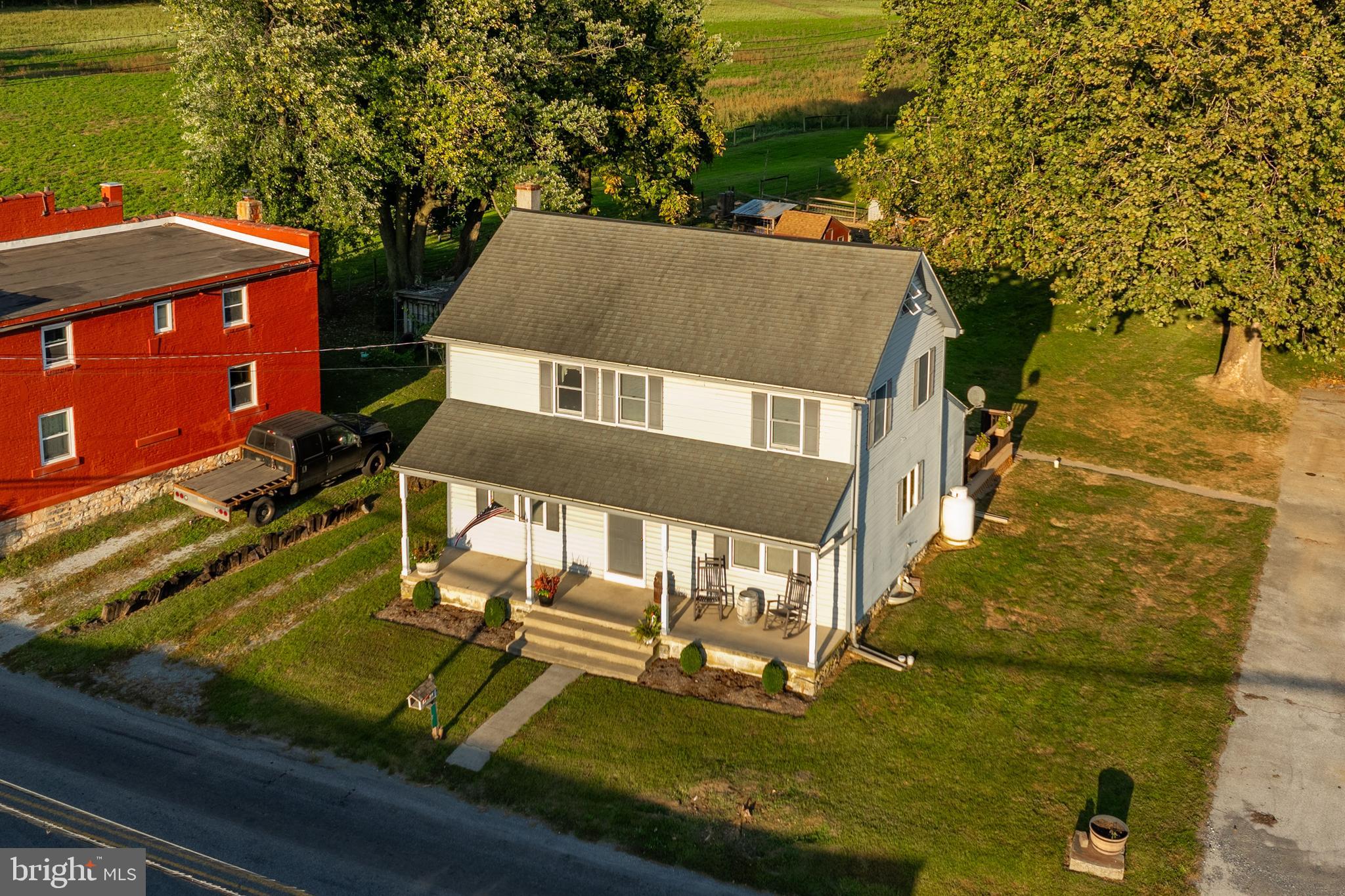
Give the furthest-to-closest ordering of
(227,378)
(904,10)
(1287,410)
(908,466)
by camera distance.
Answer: (904,10)
(1287,410)
(227,378)
(908,466)

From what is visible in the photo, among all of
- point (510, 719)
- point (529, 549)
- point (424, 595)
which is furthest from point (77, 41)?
point (510, 719)

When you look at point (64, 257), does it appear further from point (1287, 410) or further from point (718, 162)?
point (718, 162)

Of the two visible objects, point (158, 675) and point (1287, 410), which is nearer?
point (158, 675)

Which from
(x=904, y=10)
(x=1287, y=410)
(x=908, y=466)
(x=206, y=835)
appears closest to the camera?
(x=206, y=835)

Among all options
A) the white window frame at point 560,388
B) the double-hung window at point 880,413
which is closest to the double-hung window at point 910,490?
the double-hung window at point 880,413

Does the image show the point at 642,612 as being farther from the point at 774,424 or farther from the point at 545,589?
the point at 774,424

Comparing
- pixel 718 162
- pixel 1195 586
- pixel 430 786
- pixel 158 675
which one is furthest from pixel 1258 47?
pixel 718 162

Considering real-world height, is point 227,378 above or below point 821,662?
above
